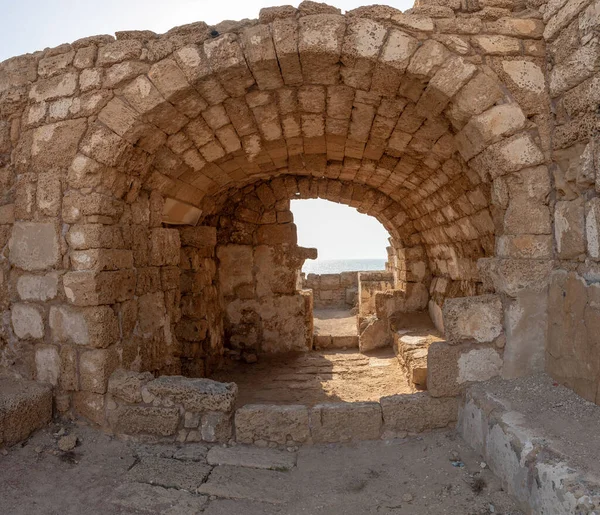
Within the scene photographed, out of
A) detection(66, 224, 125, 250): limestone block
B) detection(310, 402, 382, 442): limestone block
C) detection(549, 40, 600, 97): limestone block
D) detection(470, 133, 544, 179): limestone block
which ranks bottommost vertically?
detection(310, 402, 382, 442): limestone block

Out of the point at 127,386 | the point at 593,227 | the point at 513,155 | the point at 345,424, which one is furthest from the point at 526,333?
the point at 127,386

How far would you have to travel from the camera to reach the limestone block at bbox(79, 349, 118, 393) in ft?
10.7

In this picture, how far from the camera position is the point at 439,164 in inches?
165

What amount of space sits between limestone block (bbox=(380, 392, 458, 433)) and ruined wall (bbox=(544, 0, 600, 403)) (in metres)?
0.76

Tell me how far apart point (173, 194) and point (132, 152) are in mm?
974

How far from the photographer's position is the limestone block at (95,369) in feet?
10.7

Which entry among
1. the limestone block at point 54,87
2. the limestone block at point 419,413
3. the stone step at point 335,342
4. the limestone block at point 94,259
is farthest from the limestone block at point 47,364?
the stone step at point 335,342

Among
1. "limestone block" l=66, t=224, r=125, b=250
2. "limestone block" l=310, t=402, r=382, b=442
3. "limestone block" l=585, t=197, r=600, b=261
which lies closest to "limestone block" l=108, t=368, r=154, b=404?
"limestone block" l=66, t=224, r=125, b=250

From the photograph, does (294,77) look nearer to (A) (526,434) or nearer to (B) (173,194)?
(B) (173,194)

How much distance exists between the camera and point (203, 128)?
3738 mm

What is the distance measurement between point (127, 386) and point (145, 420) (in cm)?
29

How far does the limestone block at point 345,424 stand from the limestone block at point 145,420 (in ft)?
3.42

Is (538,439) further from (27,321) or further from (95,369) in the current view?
(27,321)

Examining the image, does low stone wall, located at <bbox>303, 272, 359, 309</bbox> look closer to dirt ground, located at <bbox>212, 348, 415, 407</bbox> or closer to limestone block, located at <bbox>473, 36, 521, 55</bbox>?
dirt ground, located at <bbox>212, 348, 415, 407</bbox>
